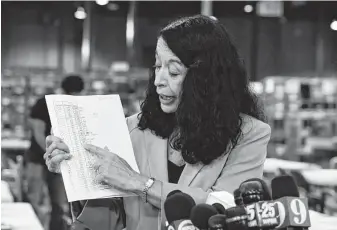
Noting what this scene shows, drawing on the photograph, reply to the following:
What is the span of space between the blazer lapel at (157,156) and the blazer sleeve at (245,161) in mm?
109

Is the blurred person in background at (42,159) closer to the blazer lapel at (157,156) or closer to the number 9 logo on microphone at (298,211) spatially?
the blazer lapel at (157,156)

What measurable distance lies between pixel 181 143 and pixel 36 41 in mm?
16664

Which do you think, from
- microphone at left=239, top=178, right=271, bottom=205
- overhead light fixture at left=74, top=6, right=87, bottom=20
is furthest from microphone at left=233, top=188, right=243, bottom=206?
overhead light fixture at left=74, top=6, right=87, bottom=20

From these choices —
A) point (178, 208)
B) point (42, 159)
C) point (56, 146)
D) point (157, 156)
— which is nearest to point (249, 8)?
point (42, 159)

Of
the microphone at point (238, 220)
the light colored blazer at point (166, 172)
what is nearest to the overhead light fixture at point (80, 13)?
the light colored blazer at point (166, 172)

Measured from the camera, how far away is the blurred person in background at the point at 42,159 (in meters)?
5.11

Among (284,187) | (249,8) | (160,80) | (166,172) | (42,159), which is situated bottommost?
(42,159)

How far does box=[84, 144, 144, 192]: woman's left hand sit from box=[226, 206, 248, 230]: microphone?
0.49 m

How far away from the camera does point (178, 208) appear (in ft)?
3.63

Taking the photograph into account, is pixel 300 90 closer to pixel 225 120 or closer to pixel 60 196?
pixel 60 196

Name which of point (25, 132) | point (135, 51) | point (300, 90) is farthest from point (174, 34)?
point (135, 51)

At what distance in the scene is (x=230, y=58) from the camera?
1.59 metres

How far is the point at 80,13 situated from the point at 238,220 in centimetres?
1636

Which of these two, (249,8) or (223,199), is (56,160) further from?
(249,8)
